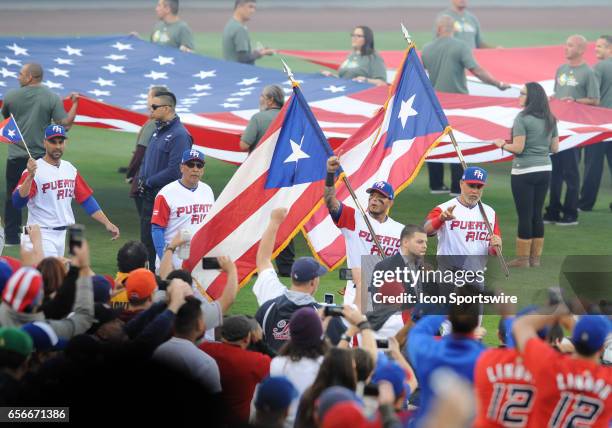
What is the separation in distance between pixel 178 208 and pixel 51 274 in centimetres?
293

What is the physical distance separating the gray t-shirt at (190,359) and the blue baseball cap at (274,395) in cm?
80

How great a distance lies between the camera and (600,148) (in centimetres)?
1451

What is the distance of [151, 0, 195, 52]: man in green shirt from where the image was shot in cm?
1683

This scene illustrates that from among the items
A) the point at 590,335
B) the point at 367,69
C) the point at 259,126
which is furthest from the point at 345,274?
the point at 367,69

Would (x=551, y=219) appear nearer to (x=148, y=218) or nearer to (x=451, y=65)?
(x=451, y=65)

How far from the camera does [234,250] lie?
30.6ft

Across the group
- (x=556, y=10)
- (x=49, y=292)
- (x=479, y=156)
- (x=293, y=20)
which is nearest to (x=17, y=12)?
(x=293, y=20)

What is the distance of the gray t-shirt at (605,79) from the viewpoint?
48.0 feet

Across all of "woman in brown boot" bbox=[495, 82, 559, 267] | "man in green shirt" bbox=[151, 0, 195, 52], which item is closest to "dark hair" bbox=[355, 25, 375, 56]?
"man in green shirt" bbox=[151, 0, 195, 52]

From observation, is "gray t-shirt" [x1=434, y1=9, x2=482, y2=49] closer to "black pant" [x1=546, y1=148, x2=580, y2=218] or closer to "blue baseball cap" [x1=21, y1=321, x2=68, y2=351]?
"black pant" [x1=546, y1=148, x2=580, y2=218]

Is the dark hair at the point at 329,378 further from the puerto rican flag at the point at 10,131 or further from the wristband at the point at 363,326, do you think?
the puerto rican flag at the point at 10,131

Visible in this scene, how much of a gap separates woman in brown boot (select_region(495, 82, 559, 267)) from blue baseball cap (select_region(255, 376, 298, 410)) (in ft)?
22.1

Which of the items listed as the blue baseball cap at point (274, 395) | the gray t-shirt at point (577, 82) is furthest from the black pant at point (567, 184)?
the blue baseball cap at point (274, 395)

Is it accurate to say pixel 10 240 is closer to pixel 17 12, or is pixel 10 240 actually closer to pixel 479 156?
pixel 479 156
